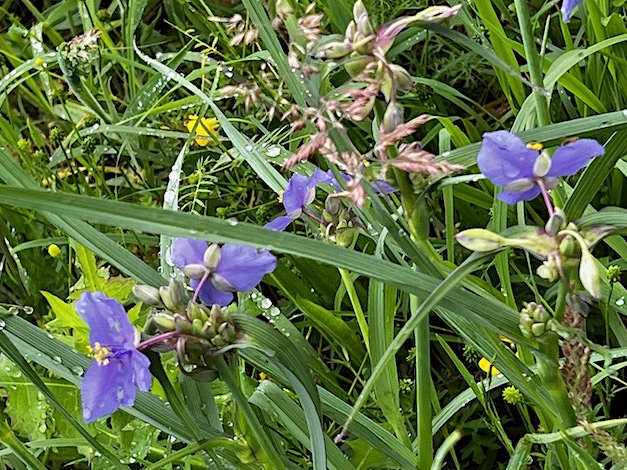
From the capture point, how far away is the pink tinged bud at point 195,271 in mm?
646

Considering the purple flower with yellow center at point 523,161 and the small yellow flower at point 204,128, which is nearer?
the purple flower with yellow center at point 523,161

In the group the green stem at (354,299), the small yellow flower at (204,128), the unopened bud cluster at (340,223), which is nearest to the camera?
the unopened bud cluster at (340,223)

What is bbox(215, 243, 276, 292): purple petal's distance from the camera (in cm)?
65

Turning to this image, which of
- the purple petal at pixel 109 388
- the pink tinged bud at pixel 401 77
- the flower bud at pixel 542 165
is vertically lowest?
the purple petal at pixel 109 388

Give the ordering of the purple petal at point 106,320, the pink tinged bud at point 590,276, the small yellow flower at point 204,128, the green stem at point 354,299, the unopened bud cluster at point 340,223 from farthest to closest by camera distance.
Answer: the small yellow flower at point 204,128 → the green stem at point 354,299 → the unopened bud cluster at point 340,223 → the purple petal at point 106,320 → the pink tinged bud at point 590,276

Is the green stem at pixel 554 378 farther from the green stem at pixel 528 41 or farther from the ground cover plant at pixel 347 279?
the green stem at pixel 528 41

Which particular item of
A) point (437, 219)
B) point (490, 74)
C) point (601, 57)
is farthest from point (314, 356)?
point (490, 74)

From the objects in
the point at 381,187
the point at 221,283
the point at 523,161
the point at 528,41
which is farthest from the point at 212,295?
the point at 528,41

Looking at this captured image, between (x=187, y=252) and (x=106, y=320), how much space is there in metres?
0.08

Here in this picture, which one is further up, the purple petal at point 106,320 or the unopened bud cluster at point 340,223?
the purple petal at point 106,320

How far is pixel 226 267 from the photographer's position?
0.66m

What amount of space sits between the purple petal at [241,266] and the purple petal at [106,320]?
84 mm

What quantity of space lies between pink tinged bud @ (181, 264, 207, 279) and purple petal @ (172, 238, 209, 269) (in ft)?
0.04

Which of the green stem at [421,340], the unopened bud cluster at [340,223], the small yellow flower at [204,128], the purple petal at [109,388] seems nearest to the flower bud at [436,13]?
the green stem at [421,340]
